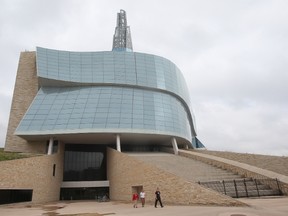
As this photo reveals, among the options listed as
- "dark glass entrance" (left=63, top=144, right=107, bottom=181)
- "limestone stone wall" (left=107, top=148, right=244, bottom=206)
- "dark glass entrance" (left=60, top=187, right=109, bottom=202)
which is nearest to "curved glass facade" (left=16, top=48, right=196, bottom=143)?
"limestone stone wall" (left=107, top=148, right=244, bottom=206)

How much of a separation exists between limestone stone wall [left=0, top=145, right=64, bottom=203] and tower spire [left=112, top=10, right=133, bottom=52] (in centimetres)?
4660

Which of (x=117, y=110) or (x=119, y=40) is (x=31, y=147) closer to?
(x=117, y=110)

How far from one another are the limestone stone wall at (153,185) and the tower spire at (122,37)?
47.3 meters

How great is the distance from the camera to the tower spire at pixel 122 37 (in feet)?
250

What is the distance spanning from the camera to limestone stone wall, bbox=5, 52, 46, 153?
4066cm

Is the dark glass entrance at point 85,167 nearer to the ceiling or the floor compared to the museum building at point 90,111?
nearer to the floor

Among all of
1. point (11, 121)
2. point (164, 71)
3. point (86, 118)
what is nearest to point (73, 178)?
point (86, 118)

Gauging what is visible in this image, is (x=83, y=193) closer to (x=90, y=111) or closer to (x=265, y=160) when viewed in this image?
(x=90, y=111)

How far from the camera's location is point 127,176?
29.1 m

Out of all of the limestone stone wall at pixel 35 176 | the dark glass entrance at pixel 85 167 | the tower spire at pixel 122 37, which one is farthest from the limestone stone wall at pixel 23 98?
the tower spire at pixel 122 37

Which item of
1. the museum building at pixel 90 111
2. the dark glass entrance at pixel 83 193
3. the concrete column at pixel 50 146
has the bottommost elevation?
the dark glass entrance at pixel 83 193

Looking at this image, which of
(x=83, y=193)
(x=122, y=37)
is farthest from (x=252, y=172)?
(x=122, y=37)

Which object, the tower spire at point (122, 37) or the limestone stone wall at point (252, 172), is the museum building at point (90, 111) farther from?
the tower spire at point (122, 37)

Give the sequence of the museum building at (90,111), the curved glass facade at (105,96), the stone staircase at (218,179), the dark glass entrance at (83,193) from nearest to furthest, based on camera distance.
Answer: the stone staircase at (218,179)
the museum building at (90,111)
the curved glass facade at (105,96)
the dark glass entrance at (83,193)
